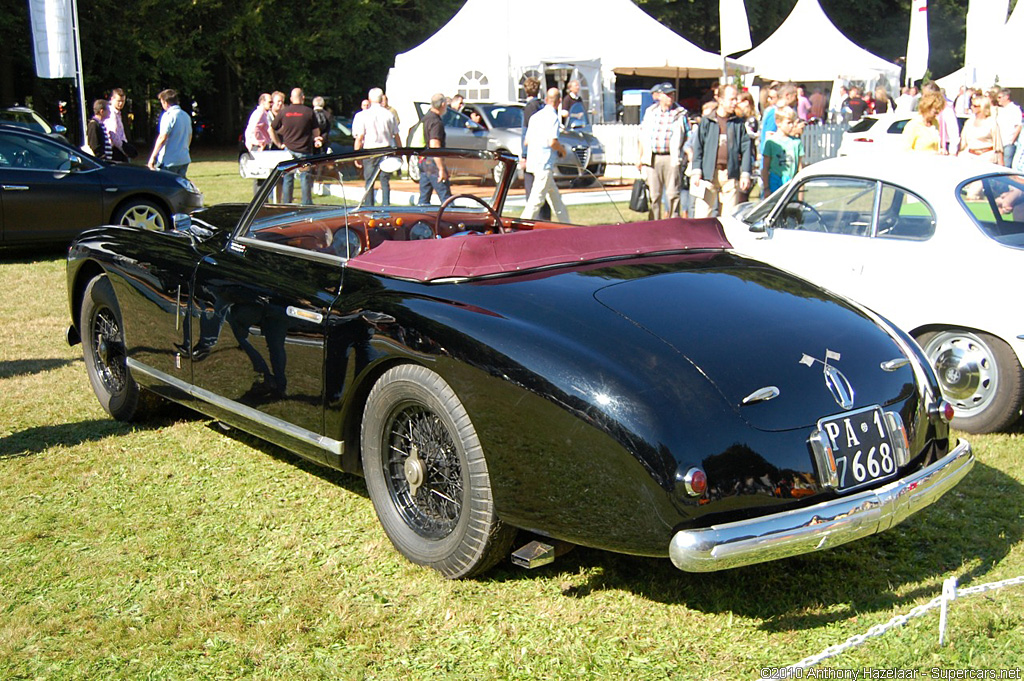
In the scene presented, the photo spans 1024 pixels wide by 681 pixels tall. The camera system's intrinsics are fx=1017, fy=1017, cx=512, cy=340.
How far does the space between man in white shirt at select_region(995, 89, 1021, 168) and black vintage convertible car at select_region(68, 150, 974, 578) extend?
10180 millimetres

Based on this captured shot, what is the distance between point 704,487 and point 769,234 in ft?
12.9

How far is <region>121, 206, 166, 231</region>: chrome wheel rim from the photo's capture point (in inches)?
453

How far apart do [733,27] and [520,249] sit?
13620 mm

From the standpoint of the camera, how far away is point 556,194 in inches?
472

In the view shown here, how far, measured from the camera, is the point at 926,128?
905 cm

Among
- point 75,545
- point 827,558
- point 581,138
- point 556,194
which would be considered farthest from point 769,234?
point 581,138

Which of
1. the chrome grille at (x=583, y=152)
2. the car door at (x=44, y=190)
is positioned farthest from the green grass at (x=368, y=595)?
the chrome grille at (x=583, y=152)

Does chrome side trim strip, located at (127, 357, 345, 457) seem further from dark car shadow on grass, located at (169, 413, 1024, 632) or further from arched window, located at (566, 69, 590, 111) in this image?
arched window, located at (566, 69, 590, 111)

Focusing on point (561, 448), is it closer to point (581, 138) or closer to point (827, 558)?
point (827, 558)

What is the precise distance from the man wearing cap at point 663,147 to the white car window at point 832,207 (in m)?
4.95

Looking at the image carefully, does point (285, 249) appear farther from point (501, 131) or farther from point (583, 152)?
point (501, 131)

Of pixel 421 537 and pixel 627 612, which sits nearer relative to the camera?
pixel 627 612

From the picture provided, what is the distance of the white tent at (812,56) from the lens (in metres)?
30.2

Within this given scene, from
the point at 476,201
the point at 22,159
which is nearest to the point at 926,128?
the point at 476,201
